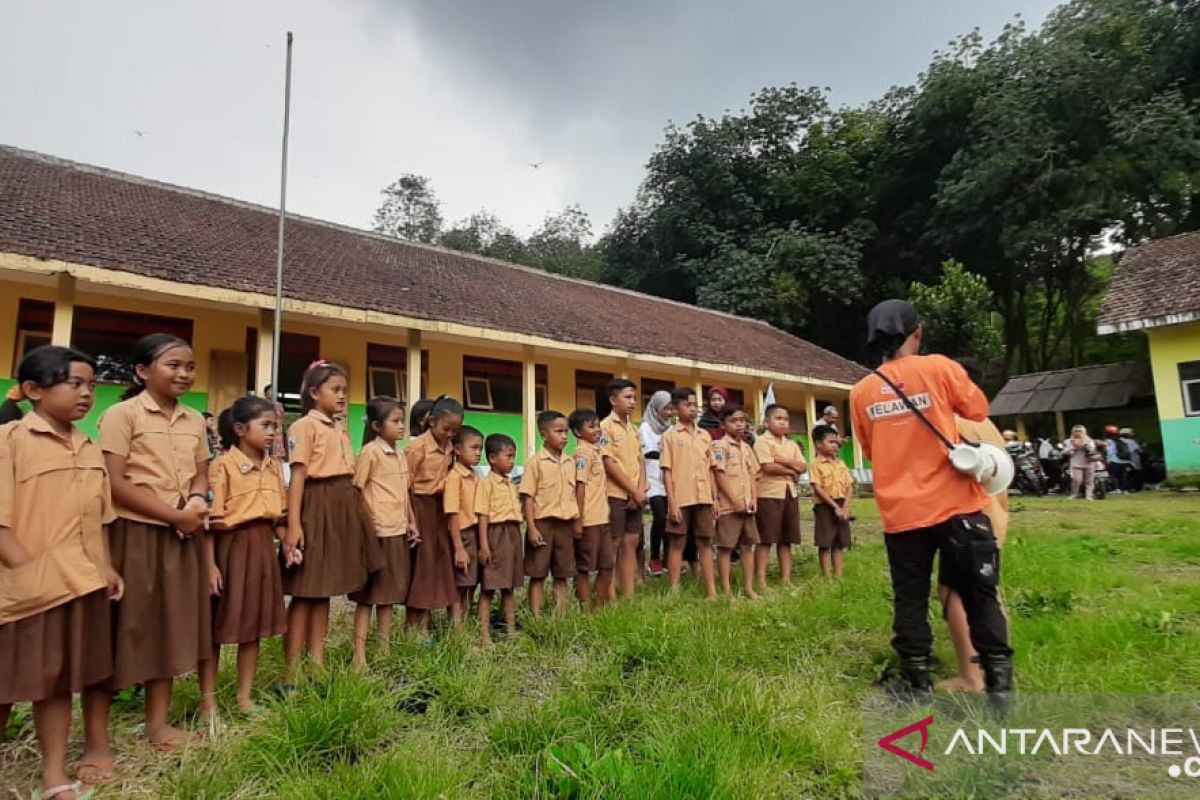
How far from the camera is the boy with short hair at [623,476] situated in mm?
4676

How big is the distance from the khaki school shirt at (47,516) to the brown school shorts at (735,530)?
355cm

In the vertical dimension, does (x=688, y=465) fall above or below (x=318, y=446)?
below

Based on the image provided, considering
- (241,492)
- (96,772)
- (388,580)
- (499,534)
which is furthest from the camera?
(499,534)

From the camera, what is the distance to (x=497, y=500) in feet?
13.3

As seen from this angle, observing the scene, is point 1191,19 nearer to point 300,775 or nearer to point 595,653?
point 595,653

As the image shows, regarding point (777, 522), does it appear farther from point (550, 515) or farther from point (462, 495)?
point (462, 495)

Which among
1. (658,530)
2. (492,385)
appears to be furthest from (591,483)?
(492,385)

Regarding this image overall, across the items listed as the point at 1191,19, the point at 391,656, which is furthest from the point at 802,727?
the point at 1191,19

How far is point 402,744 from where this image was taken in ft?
7.76

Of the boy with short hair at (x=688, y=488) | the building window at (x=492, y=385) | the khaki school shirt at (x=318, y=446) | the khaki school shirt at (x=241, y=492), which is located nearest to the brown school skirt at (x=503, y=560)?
the khaki school shirt at (x=318, y=446)

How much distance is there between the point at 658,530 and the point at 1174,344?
13.5 meters

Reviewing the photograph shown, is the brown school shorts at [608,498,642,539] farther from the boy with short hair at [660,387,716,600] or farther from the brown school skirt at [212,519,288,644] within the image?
the brown school skirt at [212,519,288,644]

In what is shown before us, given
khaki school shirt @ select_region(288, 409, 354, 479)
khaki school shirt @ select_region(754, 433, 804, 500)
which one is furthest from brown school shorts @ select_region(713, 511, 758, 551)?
khaki school shirt @ select_region(288, 409, 354, 479)

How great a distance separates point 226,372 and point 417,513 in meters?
6.76
